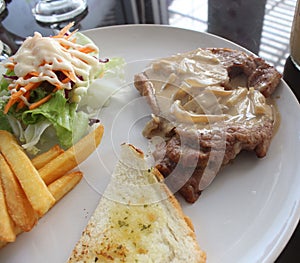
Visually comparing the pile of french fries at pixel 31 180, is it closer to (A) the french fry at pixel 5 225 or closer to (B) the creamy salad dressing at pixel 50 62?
(A) the french fry at pixel 5 225

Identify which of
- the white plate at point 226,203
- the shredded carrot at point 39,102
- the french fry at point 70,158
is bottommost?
the white plate at point 226,203

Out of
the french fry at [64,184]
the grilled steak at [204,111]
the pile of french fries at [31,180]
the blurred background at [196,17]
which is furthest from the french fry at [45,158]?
the blurred background at [196,17]

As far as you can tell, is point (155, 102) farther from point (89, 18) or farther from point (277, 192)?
point (89, 18)

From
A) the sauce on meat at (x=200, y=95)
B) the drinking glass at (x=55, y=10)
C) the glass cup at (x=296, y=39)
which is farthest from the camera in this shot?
the drinking glass at (x=55, y=10)

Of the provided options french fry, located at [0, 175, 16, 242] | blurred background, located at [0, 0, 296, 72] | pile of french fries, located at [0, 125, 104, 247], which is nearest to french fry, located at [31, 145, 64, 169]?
pile of french fries, located at [0, 125, 104, 247]

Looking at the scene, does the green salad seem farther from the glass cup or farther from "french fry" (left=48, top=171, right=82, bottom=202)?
the glass cup

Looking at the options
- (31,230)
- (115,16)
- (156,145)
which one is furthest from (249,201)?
(115,16)
